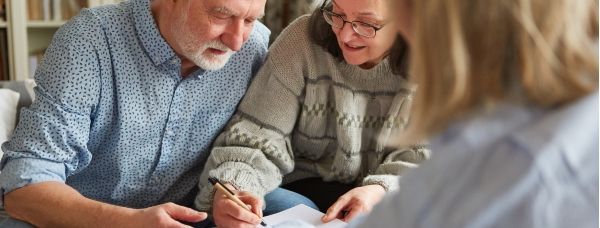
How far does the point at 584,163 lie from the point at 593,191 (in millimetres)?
27

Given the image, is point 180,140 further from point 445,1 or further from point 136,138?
point 445,1

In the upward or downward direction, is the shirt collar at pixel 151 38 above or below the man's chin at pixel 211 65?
above

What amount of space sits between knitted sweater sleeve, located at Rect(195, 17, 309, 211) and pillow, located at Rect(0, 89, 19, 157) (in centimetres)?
59

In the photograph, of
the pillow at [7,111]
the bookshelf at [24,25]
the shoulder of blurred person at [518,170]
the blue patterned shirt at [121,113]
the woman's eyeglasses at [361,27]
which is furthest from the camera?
the bookshelf at [24,25]

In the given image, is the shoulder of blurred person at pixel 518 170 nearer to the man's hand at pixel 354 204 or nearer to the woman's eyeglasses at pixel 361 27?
the man's hand at pixel 354 204

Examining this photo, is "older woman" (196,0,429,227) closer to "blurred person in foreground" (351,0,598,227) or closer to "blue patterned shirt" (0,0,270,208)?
"blue patterned shirt" (0,0,270,208)

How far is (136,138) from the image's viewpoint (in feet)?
4.77

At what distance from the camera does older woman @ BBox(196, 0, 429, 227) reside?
1473 millimetres

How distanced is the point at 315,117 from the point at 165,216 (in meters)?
0.47

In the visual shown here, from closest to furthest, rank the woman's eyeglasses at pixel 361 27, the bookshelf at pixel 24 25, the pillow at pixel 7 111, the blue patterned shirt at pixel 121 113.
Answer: the blue patterned shirt at pixel 121 113
the woman's eyeglasses at pixel 361 27
the pillow at pixel 7 111
the bookshelf at pixel 24 25

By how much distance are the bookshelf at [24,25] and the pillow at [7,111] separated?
1.14 metres

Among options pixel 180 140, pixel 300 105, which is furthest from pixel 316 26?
pixel 180 140

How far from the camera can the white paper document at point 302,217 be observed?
4.31 ft

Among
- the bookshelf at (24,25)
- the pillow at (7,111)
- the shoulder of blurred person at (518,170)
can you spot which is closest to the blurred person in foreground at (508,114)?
the shoulder of blurred person at (518,170)
